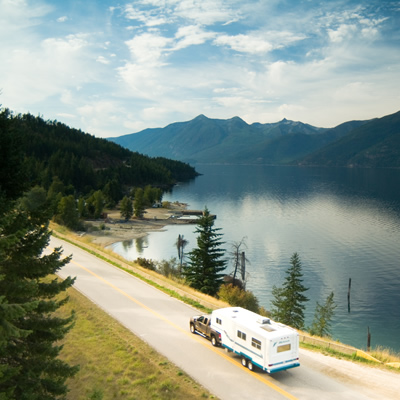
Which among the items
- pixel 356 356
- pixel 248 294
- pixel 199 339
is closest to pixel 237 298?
pixel 248 294

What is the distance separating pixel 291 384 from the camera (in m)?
18.3

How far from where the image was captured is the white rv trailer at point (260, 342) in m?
18.1

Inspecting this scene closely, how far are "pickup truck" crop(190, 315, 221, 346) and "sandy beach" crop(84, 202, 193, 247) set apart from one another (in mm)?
60629

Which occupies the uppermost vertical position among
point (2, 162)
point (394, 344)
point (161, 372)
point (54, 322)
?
point (2, 162)

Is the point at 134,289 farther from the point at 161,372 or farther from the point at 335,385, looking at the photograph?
the point at 335,385

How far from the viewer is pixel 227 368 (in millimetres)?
19781

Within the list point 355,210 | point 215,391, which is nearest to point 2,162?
point 215,391

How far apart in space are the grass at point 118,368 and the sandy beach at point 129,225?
5902 cm

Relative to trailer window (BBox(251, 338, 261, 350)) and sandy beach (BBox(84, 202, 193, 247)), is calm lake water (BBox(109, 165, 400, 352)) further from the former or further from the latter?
trailer window (BBox(251, 338, 261, 350))

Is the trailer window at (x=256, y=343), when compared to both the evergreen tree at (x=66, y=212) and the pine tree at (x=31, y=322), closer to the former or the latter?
the pine tree at (x=31, y=322)

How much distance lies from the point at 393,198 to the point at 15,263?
181851 millimetres

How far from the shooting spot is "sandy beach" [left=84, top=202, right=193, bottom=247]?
9025 cm

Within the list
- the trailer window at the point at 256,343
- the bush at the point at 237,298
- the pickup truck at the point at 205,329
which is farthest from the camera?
the bush at the point at 237,298

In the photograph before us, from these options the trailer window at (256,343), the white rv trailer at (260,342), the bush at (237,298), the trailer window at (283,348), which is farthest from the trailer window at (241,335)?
the bush at (237,298)
